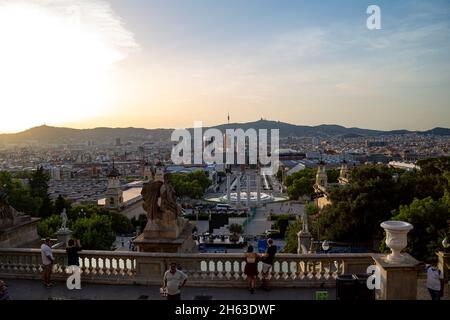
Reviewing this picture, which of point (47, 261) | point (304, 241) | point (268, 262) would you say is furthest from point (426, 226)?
point (47, 261)

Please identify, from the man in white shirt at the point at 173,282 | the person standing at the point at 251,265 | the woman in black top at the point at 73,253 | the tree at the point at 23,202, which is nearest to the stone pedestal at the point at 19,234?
the woman in black top at the point at 73,253

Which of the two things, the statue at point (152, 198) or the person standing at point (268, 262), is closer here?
the person standing at point (268, 262)

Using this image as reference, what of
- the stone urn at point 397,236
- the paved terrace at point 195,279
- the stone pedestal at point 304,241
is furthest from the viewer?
the stone pedestal at point 304,241

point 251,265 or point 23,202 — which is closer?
point 251,265

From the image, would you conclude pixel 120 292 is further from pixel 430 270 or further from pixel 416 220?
pixel 416 220

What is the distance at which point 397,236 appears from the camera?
25.2ft

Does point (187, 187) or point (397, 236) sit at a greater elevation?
point (397, 236)

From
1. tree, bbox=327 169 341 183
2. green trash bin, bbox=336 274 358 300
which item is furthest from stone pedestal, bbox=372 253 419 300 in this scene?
tree, bbox=327 169 341 183

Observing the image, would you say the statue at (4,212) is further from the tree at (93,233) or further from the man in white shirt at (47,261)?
the tree at (93,233)

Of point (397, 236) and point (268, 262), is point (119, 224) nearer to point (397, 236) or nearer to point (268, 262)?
point (268, 262)

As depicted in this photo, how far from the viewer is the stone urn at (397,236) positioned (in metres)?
7.57

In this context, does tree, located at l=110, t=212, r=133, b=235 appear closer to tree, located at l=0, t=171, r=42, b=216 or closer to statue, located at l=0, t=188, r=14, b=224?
tree, located at l=0, t=171, r=42, b=216

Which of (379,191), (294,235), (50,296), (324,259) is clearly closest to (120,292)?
(50,296)

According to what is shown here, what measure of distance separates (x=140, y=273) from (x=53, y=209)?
38.6 m
